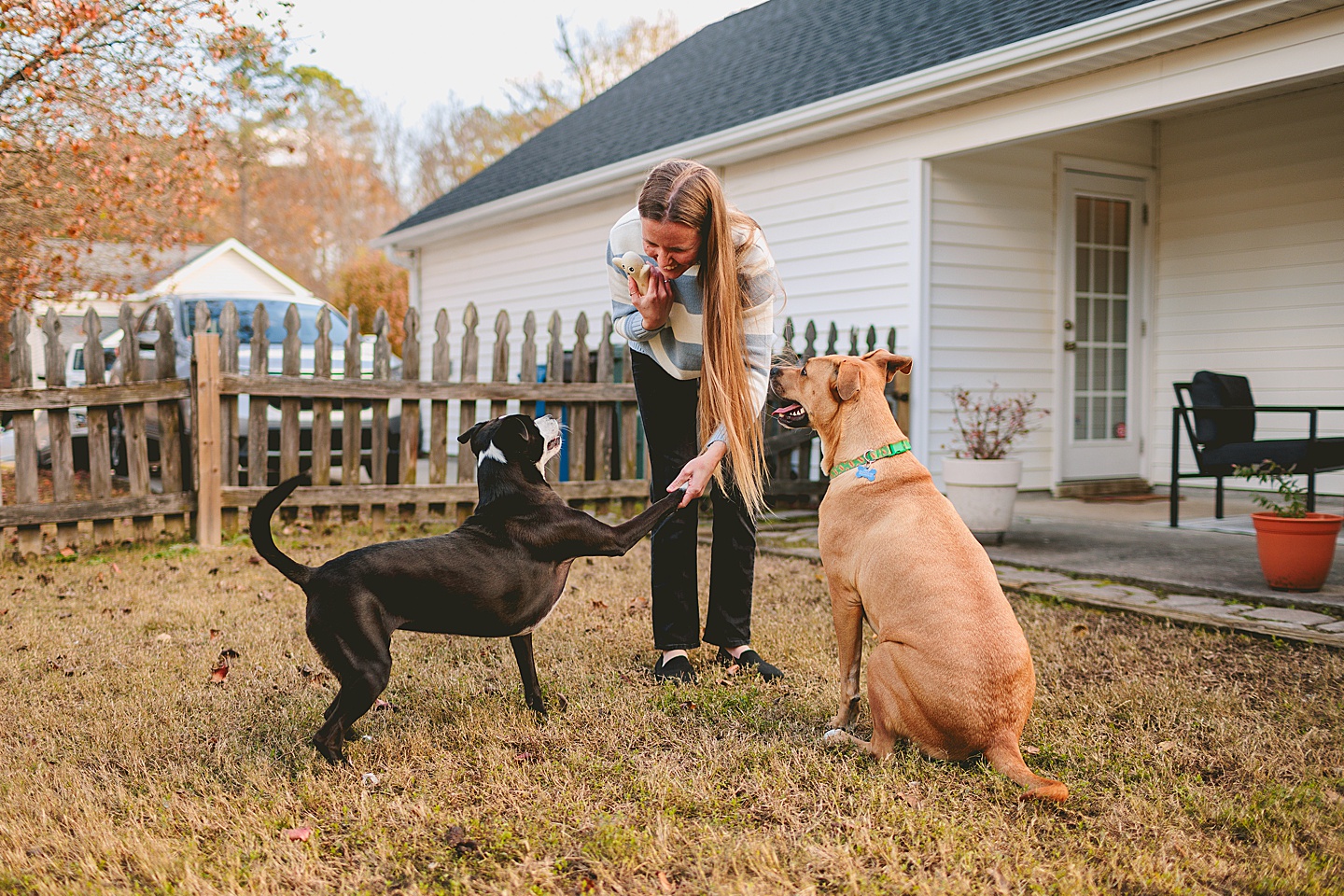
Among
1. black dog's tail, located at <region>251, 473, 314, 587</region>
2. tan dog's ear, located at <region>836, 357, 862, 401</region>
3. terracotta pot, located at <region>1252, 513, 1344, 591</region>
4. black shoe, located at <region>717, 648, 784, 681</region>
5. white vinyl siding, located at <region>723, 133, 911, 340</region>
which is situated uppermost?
white vinyl siding, located at <region>723, 133, 911, 340</region>

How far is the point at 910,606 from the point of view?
105 inches

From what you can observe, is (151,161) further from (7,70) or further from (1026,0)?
(1026,0)

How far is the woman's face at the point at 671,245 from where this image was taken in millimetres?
3141

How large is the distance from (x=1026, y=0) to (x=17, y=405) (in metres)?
7.45

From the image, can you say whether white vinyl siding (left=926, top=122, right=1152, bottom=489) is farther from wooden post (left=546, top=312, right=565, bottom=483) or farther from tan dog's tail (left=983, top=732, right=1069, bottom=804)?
tan dog's tail (left=983, top=732, right=1069, bottom=804)

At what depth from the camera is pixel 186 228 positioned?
1216 centimetres

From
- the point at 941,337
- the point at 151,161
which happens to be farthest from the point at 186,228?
the point at 941,337

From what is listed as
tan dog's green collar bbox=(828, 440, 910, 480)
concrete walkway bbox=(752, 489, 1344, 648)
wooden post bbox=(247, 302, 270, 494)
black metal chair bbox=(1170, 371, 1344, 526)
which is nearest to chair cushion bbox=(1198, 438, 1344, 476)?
black metal chair bbox=(1170, 371, 1344, 526)

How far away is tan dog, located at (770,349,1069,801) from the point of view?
2525 millimetres

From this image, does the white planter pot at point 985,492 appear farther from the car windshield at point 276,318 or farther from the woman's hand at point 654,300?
the car windshield at point 276,318

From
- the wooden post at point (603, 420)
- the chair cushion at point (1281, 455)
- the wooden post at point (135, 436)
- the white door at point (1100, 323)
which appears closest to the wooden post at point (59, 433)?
the wooden post at point (135, 436)

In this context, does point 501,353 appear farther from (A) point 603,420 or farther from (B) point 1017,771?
(B) point 1017,771

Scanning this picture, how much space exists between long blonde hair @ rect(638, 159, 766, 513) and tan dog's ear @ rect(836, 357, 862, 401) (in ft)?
1.04

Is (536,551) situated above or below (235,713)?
above
